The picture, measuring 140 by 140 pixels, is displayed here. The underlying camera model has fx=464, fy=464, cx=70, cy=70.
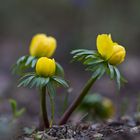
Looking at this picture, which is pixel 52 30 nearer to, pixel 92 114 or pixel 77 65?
pixel 77 65

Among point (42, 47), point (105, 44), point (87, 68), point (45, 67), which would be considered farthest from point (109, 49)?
point (42, 47)

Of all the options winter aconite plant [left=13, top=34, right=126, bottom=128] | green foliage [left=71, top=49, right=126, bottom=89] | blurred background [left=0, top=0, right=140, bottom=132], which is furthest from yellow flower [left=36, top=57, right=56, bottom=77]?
blurred background [left=0, top=0, right=140, bottom=132]

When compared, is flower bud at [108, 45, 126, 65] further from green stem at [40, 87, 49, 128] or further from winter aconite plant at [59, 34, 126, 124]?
green stem at [40, 87, 49, 128]

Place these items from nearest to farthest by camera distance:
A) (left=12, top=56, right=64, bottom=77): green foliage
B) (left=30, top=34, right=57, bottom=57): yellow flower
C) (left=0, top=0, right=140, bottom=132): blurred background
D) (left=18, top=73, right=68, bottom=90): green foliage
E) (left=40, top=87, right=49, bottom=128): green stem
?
(left=18, top=73, right=68, bottom=90): green foliage, (left=40, top=87, right=49, bottom=128): green stem, (left=12, top=56, right=64, bottom=77): green foliage, (left=30, top=34, right=57, bottom=57): yellow flower, (left=0, top=0, right=140, bottom=132): blurred background

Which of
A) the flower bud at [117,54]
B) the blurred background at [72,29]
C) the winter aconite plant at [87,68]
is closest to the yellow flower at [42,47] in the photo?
the winter aconite plant at [87,68]

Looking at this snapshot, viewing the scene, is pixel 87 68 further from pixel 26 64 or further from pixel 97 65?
pixel 26 64

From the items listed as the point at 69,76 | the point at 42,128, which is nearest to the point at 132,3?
the point at 69,76

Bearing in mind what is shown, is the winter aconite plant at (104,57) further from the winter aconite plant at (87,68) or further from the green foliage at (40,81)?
the green foliage at (40,81)
